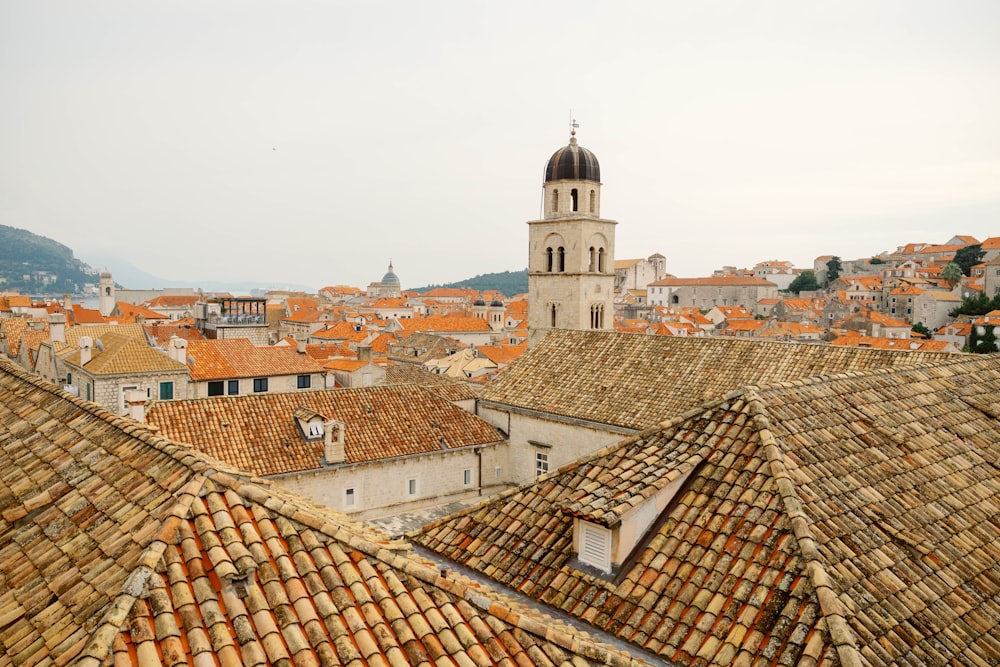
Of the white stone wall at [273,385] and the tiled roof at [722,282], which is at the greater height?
the tiled roof at [722,282]

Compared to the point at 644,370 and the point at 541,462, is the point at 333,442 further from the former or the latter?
the point at 644,370

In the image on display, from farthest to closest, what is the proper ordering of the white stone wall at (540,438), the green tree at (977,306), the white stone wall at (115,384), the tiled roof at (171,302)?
1. the tiled roof at (171,302)
2. the green tree at (977,306)
3. the white stone wall at (115,384)
4. the white stone wall at (540,438)

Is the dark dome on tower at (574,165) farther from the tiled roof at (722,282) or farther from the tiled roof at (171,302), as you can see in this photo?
the tiled roof at (722,282)

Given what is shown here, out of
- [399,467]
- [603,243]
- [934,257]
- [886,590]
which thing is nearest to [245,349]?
[399,467]

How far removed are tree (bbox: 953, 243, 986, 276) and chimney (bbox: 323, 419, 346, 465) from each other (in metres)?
115

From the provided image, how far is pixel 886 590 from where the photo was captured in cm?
627

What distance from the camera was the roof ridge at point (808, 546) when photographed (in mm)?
5375

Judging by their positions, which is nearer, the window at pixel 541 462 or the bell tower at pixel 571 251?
the window at pixel 541 462

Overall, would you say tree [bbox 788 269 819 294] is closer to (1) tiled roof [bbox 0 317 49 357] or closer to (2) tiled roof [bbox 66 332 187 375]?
(1) tiled roof [bbox 0 317 49 357]

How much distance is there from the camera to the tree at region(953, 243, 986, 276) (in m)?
106

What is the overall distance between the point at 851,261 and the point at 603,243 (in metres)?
124

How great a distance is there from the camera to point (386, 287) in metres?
175

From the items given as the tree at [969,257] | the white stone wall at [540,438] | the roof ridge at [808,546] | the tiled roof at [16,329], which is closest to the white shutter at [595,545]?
the roof ridge at [808,546]

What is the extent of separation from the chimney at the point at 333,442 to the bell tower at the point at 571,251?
54.8 feet
